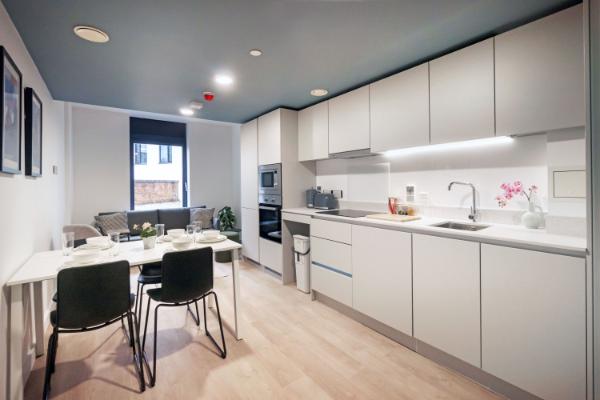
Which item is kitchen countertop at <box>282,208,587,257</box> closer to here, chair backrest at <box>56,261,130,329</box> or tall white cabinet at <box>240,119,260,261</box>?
chair backrest at <box>56,261,130,329</box>

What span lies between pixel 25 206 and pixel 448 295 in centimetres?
303

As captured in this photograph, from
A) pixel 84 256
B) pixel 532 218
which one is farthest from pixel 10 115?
pixel 532 218

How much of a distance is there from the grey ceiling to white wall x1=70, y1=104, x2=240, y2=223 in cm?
229

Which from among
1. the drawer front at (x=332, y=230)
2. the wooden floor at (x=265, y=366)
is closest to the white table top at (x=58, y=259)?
the wooden floor at (x=265, y=366)

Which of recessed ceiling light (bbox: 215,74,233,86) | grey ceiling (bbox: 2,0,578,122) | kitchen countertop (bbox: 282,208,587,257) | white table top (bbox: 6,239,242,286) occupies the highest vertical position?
recessed ceiling light (bbox: 215,74,233,86)

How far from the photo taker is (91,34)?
1.88 m

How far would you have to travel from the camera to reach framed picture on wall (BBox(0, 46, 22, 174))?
4.92 feet

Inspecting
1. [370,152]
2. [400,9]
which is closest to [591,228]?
[400,9]

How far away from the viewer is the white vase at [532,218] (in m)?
1.90

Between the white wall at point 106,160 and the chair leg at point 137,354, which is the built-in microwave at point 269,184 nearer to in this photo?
the chair leg at point 137,354

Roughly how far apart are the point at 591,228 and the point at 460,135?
1.01 metres

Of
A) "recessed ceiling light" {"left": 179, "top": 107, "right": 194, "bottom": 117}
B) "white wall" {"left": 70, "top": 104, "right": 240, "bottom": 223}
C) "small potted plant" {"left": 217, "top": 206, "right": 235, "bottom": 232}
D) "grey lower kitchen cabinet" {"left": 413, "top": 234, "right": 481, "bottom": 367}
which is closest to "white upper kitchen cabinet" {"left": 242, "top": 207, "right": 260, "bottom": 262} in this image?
"small potted plant" {"left": 217, "top": 206, "right": 235, "bottom": 232}

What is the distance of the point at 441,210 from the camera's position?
101 inches

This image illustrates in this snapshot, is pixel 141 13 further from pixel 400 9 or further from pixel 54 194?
pixel 54 194
